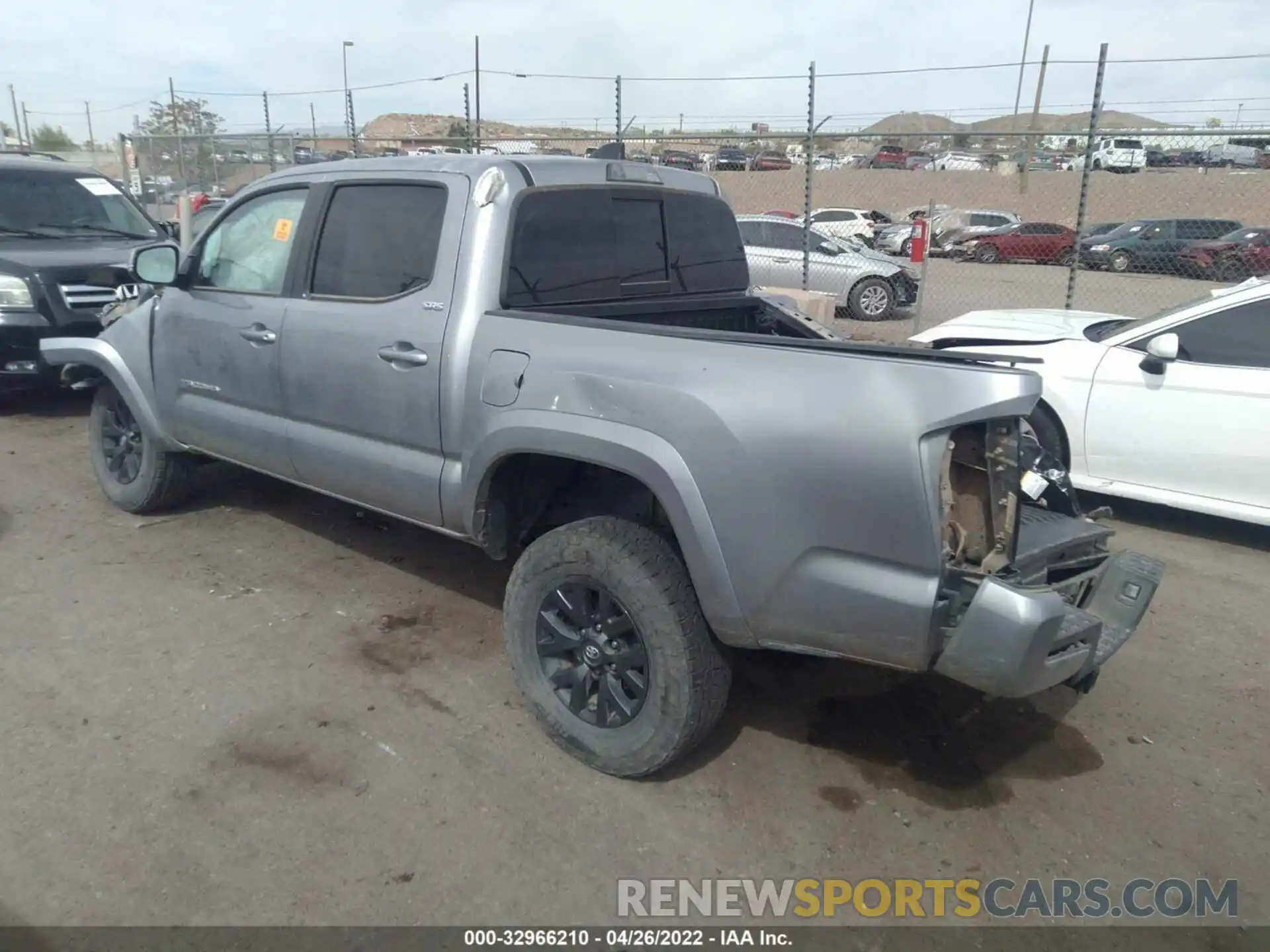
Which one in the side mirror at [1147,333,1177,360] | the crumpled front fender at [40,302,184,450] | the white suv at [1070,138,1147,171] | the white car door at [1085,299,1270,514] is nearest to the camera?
the crumpled front fender at [40,302,184,450]

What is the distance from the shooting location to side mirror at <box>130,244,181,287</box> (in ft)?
15.7

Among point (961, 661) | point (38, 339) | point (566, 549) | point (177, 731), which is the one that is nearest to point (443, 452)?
point (566, 549)

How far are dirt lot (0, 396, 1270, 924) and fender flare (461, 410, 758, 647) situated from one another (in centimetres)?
73

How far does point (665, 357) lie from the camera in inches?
117

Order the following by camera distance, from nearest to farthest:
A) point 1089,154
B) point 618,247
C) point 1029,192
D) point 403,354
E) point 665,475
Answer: point 665,475 → point 403,354 → point 618,247 → point 1089,154 → point 1029,192

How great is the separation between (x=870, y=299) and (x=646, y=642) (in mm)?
12745

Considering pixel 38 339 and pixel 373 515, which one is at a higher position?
pixel 38 339

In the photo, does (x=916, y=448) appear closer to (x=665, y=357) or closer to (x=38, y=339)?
(x=665, y=357)

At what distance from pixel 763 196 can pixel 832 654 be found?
105ft

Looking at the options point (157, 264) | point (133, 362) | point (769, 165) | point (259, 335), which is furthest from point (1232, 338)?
point (769, 165)

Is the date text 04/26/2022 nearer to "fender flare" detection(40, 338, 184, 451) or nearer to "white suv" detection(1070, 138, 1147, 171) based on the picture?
"fender flare" detection(40, 338, 184, 451)

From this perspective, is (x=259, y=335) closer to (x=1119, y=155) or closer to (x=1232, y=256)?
(x=1119, y=155)

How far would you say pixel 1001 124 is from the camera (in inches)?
2324

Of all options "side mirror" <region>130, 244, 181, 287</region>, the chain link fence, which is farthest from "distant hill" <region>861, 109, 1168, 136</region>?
"side mirror" <region>130, 244, 181, 287</region>
